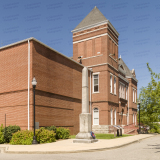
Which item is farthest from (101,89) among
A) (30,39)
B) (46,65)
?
(30,39)

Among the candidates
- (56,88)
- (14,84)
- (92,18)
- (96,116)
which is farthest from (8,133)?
(92,18)

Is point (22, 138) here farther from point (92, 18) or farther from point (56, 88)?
point (92, 18)

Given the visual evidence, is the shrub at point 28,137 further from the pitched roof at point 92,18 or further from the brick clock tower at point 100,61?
the pitched roof at point 92,18

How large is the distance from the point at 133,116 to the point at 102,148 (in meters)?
34.4

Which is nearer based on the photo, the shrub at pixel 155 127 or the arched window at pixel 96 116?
the arched window at pixel 96 116

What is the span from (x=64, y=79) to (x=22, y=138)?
32.5 ft

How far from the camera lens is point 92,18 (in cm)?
3484

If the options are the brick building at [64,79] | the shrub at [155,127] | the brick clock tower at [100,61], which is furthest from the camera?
the shrub at [155,127]

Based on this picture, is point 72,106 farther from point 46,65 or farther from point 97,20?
point 97,20

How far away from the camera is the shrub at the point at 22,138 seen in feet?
53.7

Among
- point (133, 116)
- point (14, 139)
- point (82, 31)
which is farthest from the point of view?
point (133, 116)

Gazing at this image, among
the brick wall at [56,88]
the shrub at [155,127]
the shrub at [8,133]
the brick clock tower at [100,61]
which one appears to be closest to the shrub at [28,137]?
the shrub at [8,133]

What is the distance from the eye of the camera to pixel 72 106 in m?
26.3

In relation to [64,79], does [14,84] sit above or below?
below
